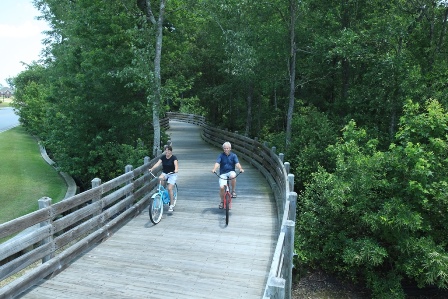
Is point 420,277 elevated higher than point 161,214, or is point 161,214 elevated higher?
point 161,214

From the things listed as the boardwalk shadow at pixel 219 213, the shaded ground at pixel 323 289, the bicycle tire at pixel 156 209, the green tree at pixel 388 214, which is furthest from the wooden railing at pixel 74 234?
the shaded ground at pixel 323 289

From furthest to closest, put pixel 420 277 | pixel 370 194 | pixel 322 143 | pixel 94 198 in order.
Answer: pixel 322 143 < pixel 370 194 < pixel 420 277 < pixel 94 198

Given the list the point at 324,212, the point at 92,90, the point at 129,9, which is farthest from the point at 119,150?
the point at 324,212

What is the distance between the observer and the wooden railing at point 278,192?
16.1 feet

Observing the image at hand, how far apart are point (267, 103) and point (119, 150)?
1514 centimetres

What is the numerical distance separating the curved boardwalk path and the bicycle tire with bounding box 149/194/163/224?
0.56ft

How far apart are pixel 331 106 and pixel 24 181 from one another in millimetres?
18288

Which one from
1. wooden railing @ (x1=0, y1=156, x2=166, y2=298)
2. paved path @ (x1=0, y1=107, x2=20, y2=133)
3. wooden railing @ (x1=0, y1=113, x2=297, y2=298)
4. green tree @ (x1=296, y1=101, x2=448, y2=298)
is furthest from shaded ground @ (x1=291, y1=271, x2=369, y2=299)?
paved path @ (x1=0, y1=107, x2=20, y2=133)

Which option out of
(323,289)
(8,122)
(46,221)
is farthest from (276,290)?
(8,122)

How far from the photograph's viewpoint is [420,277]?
10375mm

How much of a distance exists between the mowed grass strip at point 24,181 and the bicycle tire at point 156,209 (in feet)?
30.2

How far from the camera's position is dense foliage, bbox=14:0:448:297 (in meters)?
10.6

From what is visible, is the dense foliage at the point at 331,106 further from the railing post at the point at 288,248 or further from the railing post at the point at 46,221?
the railing post at the point at 46,221

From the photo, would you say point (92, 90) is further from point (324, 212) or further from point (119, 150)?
point (324, 212)
